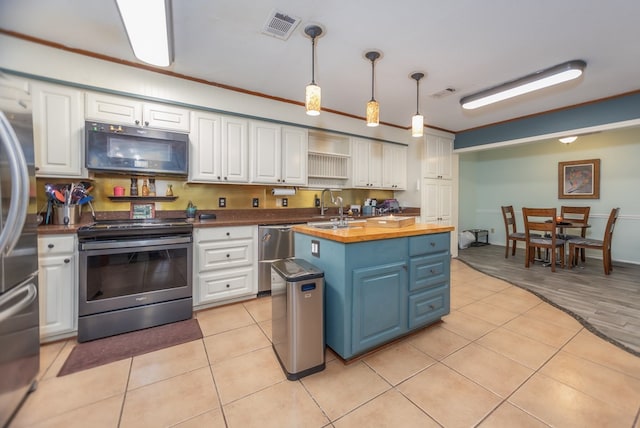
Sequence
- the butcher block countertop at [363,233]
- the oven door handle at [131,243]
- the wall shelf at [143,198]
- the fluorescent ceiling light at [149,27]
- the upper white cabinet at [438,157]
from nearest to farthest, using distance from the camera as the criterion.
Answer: the fluorescent ceiling light at [149,27]
the butcher block countertop at [363,233]
the oven door handle at [131,243]
the wall shelf at [143,198]
the upper white cabinet at [438,157]

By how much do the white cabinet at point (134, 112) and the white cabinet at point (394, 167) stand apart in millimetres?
3199

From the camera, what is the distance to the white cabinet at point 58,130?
2.29 meters

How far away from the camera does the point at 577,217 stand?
5.30 meters

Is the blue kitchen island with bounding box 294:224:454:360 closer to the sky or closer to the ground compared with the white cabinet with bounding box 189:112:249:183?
closer to the ground

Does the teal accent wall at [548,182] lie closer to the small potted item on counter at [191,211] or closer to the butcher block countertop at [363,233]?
the butcher block countertop at [363,233]

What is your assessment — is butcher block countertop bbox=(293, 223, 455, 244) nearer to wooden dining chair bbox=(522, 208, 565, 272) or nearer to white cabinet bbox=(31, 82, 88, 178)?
white cabinet bbox=(31, 82, 88, 178)

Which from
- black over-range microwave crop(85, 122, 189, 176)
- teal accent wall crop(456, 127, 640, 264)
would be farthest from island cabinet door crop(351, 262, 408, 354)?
teal accent wall crop(456, 127, 640, 264)

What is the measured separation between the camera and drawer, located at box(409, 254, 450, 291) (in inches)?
85.2

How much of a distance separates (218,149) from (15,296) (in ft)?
6.99

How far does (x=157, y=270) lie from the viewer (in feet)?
8.09

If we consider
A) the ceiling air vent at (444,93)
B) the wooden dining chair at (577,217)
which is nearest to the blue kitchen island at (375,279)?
the ceiling air vent at (444,93)

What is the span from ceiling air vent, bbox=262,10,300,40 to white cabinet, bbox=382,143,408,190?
113 inches

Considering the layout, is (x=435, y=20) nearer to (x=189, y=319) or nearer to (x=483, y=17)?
(x=483, y=17)

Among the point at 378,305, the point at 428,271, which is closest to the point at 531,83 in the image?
the point at 428,271
